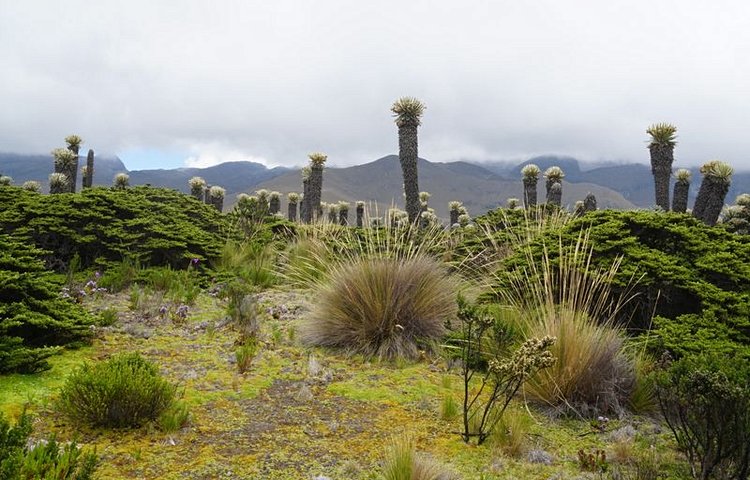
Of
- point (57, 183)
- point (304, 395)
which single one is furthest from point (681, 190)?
point (57, 183)

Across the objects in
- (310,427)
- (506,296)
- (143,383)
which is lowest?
(310,427)

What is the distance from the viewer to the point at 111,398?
3770 millimetres

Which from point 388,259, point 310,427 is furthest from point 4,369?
point 388,259

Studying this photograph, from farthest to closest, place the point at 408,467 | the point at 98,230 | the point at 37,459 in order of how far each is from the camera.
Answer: the point at 98,230 → the point at 408,467 → the point at 37,459

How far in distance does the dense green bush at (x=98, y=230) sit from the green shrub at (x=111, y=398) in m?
5.78

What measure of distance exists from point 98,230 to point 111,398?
6.87m

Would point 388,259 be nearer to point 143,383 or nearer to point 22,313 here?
point 143,383

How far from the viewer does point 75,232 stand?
30.9 ft

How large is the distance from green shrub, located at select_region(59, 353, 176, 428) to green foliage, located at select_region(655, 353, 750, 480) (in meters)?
3.81

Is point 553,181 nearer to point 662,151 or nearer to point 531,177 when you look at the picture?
point 531,177

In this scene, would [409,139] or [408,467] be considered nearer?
[408,467]

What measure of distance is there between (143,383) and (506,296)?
4.57 metres

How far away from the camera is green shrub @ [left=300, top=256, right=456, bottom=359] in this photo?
5.97 metres

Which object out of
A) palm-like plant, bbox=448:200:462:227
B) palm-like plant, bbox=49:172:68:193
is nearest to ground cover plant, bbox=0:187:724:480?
palm-like plant, bbox=49:172:68:193
